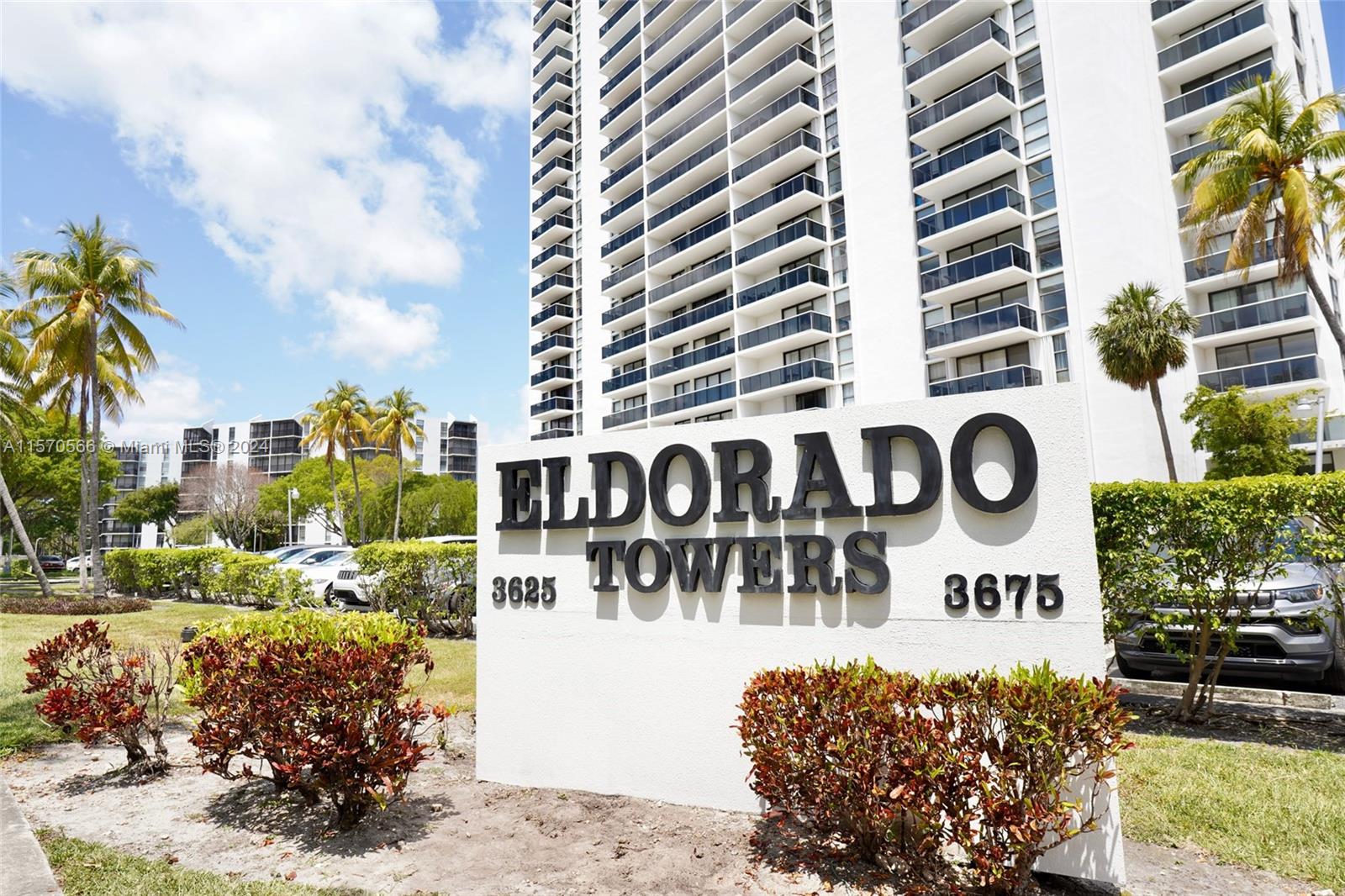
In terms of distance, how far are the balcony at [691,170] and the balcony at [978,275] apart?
51.0ft

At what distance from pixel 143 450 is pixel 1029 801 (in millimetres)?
117118

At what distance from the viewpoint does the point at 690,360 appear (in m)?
40.5

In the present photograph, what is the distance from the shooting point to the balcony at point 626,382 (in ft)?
144

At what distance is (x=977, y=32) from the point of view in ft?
93.9

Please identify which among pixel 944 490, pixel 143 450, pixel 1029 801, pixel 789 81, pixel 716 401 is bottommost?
pixel 1029 801

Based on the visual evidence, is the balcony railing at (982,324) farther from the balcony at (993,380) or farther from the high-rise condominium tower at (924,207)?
the balcony at (993,380)

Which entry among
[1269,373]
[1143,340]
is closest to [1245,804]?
[1143,340]

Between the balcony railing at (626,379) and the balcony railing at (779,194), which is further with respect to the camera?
the balcony railing at (626,379)

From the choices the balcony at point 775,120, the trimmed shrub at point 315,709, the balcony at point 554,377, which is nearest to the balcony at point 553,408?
the balcony at point 554,377

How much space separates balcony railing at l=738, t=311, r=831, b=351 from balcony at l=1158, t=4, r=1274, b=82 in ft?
51.1

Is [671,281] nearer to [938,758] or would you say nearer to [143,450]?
[938,758]

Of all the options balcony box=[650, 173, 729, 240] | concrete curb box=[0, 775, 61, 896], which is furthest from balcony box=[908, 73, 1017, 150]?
concrete curb box=[0, 775, 61, 896]

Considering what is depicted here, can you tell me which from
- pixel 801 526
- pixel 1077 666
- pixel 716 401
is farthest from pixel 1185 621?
pixel 716 401

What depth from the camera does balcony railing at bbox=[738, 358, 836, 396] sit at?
33.3m
